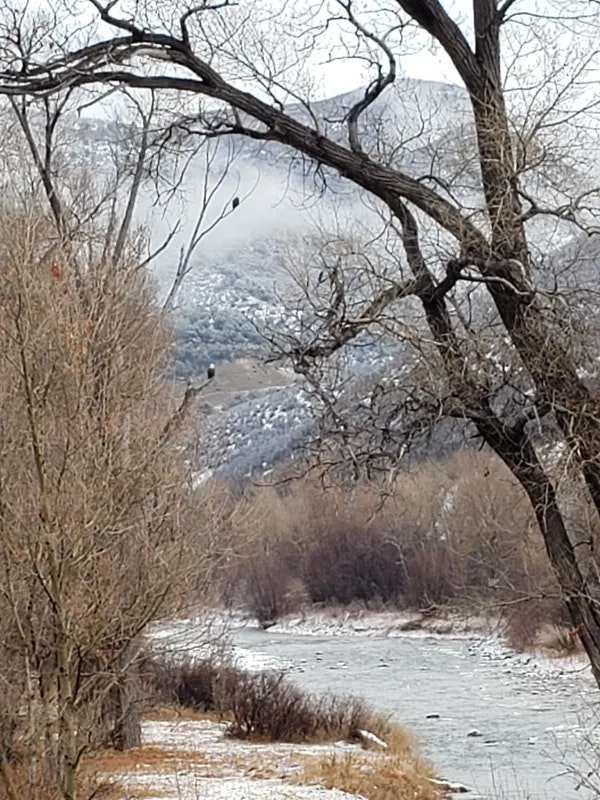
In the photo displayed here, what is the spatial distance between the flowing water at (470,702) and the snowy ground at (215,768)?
2.27m

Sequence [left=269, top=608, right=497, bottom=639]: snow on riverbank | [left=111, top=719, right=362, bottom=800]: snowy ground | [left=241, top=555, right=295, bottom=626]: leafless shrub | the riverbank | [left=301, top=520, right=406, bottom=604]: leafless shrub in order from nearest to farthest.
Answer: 1. [left=111, top=719, right=362, bottom=800]: snowy ground
2. the riverbank
3. [left=269, top=608, right=497, bottom=639]: snow on riverbank
4. [left=301, top=520, right=406, bottom=604]: leafless shrub
5. [left=241, top=555, right=295, bottom=626]: leafless shrub

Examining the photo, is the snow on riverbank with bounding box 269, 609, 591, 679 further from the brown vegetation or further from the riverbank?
the riverbank

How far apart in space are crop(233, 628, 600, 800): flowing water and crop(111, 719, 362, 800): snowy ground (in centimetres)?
227

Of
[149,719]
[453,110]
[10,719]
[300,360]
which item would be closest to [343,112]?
[453,110]

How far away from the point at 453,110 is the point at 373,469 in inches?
89.6

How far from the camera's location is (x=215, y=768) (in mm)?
13891

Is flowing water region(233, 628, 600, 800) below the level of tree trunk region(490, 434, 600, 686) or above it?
below

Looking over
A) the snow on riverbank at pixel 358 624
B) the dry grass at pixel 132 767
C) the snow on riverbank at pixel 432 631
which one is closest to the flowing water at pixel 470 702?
the snow on riverbank at pixel 432 631

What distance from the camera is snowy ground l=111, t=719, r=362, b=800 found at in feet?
38.4

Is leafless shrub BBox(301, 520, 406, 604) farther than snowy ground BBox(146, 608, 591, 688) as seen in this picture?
Yes

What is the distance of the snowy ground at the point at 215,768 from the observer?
11.7 metres

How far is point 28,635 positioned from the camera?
8367mm

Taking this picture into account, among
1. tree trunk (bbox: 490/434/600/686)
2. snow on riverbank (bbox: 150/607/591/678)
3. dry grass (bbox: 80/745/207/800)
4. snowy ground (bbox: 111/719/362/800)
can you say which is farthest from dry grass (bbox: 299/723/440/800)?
tree trunk (bbox: 490/434/600/686)

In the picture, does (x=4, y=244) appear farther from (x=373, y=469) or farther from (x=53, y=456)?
(x=373, y=469)
